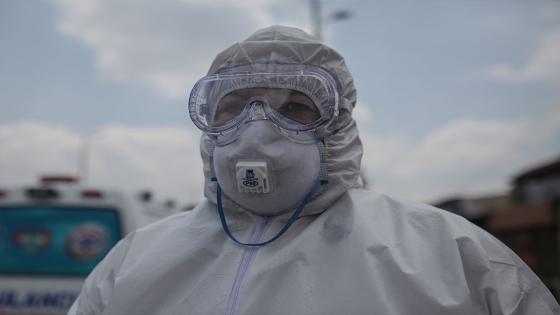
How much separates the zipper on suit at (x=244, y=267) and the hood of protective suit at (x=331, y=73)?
0.45 feet

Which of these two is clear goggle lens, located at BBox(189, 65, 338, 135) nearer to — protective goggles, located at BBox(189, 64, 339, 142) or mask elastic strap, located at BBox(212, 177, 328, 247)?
protective goggles, located at BBox(189, 64, 339, 142)

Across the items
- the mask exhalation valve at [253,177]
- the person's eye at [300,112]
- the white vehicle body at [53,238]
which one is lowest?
the white vehicle body at [53,238]

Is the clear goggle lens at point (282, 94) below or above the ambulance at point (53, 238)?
above

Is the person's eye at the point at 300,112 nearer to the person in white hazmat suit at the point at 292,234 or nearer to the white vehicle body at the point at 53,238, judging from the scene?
the person in white hazmat suit at the point at 292,234

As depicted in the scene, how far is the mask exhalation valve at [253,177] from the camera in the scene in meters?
1.89

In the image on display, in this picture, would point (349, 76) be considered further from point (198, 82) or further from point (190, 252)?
point (190, 252)

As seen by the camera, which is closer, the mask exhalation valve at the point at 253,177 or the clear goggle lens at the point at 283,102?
the mask exhalation valve at the point at 253,177

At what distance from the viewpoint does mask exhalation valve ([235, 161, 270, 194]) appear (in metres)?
1.89

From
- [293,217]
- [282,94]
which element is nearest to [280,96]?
[282,94]

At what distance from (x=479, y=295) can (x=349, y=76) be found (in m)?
1.02

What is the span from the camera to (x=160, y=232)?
7.22 ft

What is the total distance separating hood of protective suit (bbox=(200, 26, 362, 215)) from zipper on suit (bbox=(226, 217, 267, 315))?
14 centimetres

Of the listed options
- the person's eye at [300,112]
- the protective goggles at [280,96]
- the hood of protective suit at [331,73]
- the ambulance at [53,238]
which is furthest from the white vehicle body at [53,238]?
the person's eye at [300,112]

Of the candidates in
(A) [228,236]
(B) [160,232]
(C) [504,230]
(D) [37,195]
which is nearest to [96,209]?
(D) [37,195]
